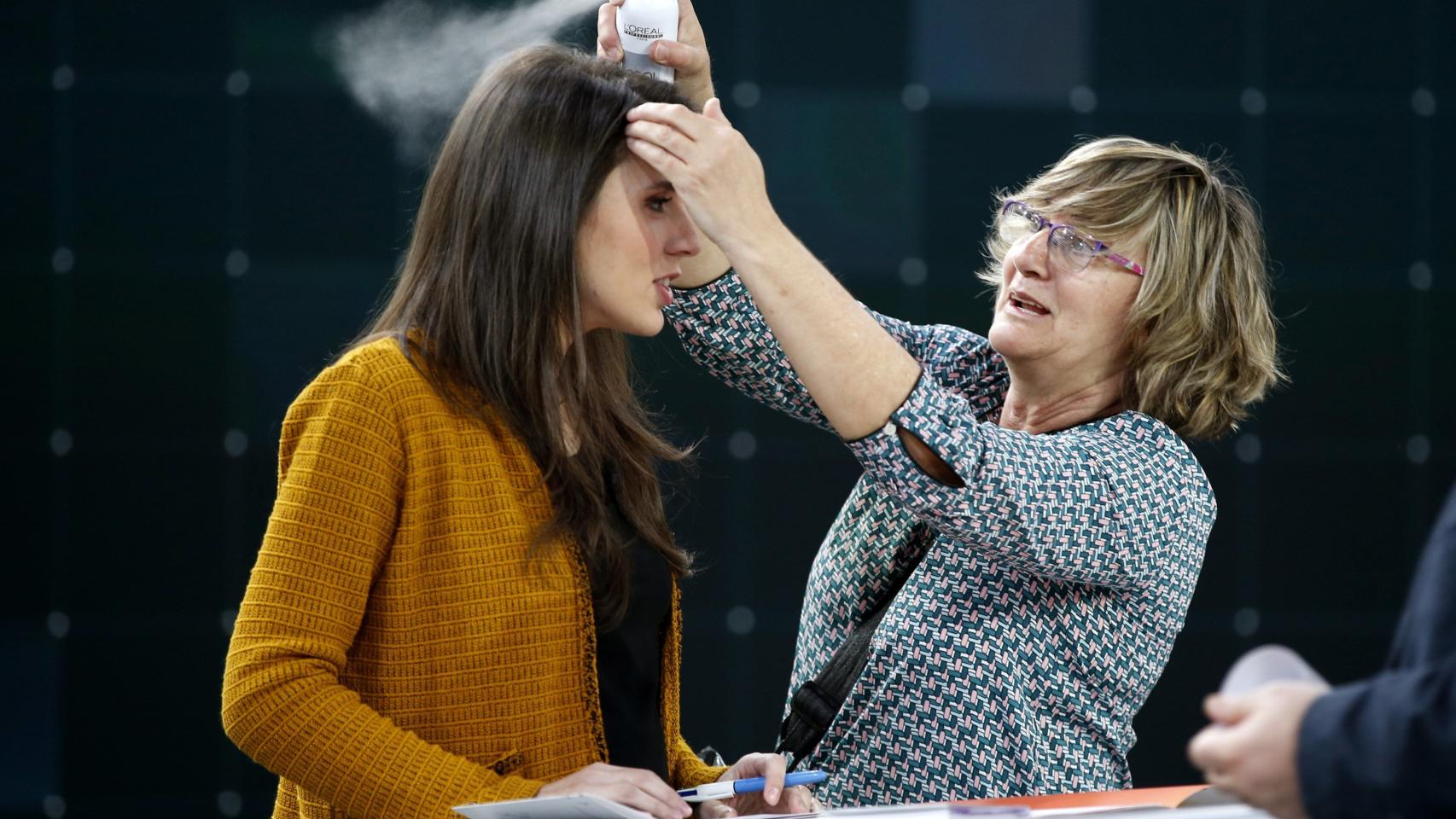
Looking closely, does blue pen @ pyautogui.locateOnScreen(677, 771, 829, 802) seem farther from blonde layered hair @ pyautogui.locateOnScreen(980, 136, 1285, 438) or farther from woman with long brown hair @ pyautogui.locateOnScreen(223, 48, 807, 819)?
blonde layered hair @ pyautogui.locateOnScreen(980, 136, 1285, 438)

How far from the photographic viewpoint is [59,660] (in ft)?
13.0

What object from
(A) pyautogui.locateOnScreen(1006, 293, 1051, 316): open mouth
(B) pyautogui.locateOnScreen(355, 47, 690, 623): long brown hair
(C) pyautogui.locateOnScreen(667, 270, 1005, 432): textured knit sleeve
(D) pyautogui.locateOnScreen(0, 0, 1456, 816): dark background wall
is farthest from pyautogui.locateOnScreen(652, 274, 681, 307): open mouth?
(D) pyautogui.locateOnScreen(0, 0, 1456, 816): dark background wall

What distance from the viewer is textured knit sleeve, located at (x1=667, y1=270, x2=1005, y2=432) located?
7.50ft

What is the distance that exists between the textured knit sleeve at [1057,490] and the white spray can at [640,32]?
0.65 meters

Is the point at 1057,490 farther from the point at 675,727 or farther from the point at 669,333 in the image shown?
the point at 669,333

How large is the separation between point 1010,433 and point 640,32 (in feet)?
2.50

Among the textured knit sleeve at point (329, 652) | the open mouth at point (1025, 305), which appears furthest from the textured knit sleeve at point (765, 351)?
the textured knit sleeve at point (329, 652)

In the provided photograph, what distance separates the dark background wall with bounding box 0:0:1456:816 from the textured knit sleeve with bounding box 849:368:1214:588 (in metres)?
2.03

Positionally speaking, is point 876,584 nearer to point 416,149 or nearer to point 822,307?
point 822,307

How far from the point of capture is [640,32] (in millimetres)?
2074

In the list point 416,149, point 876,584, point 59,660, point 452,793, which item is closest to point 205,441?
point 59,660

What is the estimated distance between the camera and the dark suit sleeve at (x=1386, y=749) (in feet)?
3.40

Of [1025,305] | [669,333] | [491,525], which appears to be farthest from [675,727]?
[669,333]

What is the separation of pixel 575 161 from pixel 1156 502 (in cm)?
86
